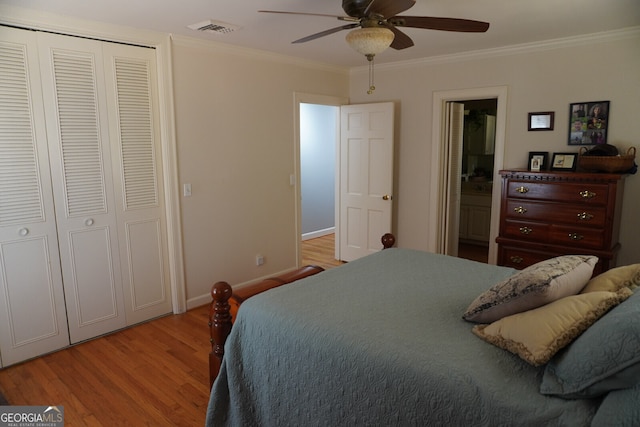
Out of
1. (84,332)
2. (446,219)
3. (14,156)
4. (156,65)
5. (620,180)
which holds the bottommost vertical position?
(84,332)

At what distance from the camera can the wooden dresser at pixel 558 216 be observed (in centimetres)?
329

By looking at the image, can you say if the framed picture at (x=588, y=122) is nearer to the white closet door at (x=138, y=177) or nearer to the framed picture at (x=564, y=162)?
the framed picture at (x=564, y=162)

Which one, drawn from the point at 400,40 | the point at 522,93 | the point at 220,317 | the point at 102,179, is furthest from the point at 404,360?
the point at 522,93

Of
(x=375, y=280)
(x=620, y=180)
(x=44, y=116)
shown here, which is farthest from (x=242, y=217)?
(x=620, y=180)

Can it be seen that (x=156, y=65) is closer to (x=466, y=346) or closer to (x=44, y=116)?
(x=44, y=116)

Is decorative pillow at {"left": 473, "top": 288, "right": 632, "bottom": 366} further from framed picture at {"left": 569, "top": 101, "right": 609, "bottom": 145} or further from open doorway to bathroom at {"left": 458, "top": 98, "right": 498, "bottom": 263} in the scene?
open doorway to bathroom at {"left": 458, "top": 98, "right": 498, "bottom": 263}

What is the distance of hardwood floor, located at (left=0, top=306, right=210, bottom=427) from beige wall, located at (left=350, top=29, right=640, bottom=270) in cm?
284

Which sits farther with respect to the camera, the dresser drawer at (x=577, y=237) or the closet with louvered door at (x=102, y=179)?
the dresser drawer at (x=577, y=237)

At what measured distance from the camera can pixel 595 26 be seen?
3.31 meters

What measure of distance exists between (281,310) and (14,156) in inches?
87.7

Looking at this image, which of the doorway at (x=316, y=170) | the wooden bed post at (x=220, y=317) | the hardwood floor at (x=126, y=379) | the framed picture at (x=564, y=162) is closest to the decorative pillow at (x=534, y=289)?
the wooden bed post at (x=220, y=317)

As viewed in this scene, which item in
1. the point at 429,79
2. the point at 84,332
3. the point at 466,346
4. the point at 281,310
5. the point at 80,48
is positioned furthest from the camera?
the point at 429,79

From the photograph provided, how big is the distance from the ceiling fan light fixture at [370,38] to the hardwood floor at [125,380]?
224 centimetres

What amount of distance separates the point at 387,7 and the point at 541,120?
8.38ft
